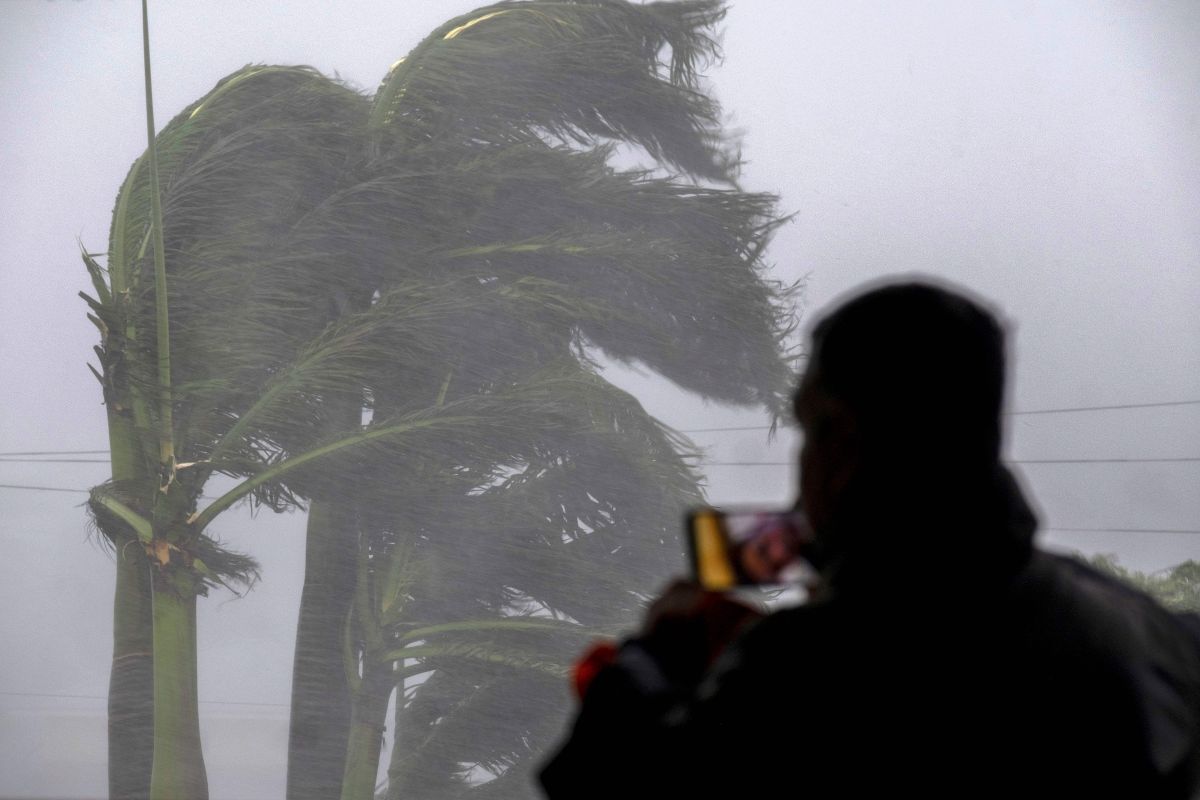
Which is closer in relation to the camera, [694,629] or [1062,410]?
[694,629]

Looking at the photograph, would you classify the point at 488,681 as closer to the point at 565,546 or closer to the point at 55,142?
the point at 565,546

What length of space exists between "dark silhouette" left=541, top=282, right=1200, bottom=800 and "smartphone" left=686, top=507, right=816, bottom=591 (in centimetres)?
2

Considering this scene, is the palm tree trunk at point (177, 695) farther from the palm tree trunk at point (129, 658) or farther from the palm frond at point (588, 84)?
the palm frond at point (588, 84)

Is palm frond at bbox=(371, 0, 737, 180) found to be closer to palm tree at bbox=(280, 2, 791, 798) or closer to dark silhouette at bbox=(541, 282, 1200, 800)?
palm tree at bbox=(280, 2, 791, 798)

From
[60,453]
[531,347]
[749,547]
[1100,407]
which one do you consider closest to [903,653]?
[749,547]

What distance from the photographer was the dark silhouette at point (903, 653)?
0.39 meters

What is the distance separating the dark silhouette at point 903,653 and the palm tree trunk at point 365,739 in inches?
47.0

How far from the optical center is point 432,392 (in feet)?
5.06

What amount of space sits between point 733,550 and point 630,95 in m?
1.26

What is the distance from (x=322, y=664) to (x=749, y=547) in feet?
4.03

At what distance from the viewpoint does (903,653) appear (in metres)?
0.40

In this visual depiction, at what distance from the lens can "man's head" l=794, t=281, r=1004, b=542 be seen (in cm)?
41

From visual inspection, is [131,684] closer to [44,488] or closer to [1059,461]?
[44,488]

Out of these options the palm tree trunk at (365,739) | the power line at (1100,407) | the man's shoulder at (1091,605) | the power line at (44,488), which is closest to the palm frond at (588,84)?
the power line at (1100,407)
